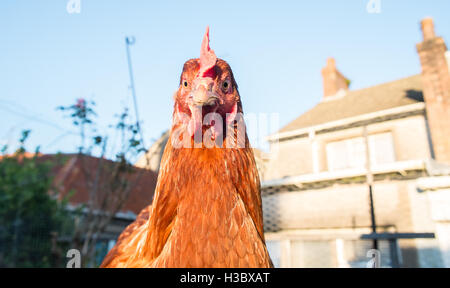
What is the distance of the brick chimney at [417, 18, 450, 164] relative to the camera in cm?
915

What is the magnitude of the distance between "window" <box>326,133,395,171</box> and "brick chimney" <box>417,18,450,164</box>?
135 cm

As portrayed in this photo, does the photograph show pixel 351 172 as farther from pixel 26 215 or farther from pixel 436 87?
pixel 26 215

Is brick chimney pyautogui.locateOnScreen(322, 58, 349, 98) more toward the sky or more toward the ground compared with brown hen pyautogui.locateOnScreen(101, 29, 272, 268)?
more toward the sky

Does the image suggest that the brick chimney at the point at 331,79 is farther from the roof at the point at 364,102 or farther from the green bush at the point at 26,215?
the green bush at the point at 26,215

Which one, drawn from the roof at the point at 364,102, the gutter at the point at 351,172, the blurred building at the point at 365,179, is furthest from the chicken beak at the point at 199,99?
the roof at the point at 364,102

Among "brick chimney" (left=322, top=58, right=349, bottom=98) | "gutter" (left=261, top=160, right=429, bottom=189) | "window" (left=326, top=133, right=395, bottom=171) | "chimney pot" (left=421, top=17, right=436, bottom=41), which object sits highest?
"brick chimney" (left=322, top=58, right=349, bottom=98)

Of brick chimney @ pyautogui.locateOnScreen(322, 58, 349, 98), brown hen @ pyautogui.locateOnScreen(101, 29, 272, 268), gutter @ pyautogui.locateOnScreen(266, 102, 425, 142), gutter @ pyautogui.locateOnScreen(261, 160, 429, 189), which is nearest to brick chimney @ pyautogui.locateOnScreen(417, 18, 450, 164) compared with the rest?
gutter @ pyautogui.locateOnScreen(266, 102, 425, 142)

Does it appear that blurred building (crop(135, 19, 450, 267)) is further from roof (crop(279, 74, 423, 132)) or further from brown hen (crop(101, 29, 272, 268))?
brown hen (crop(101, 29, 272, 268))

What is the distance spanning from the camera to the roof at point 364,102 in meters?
11.2
